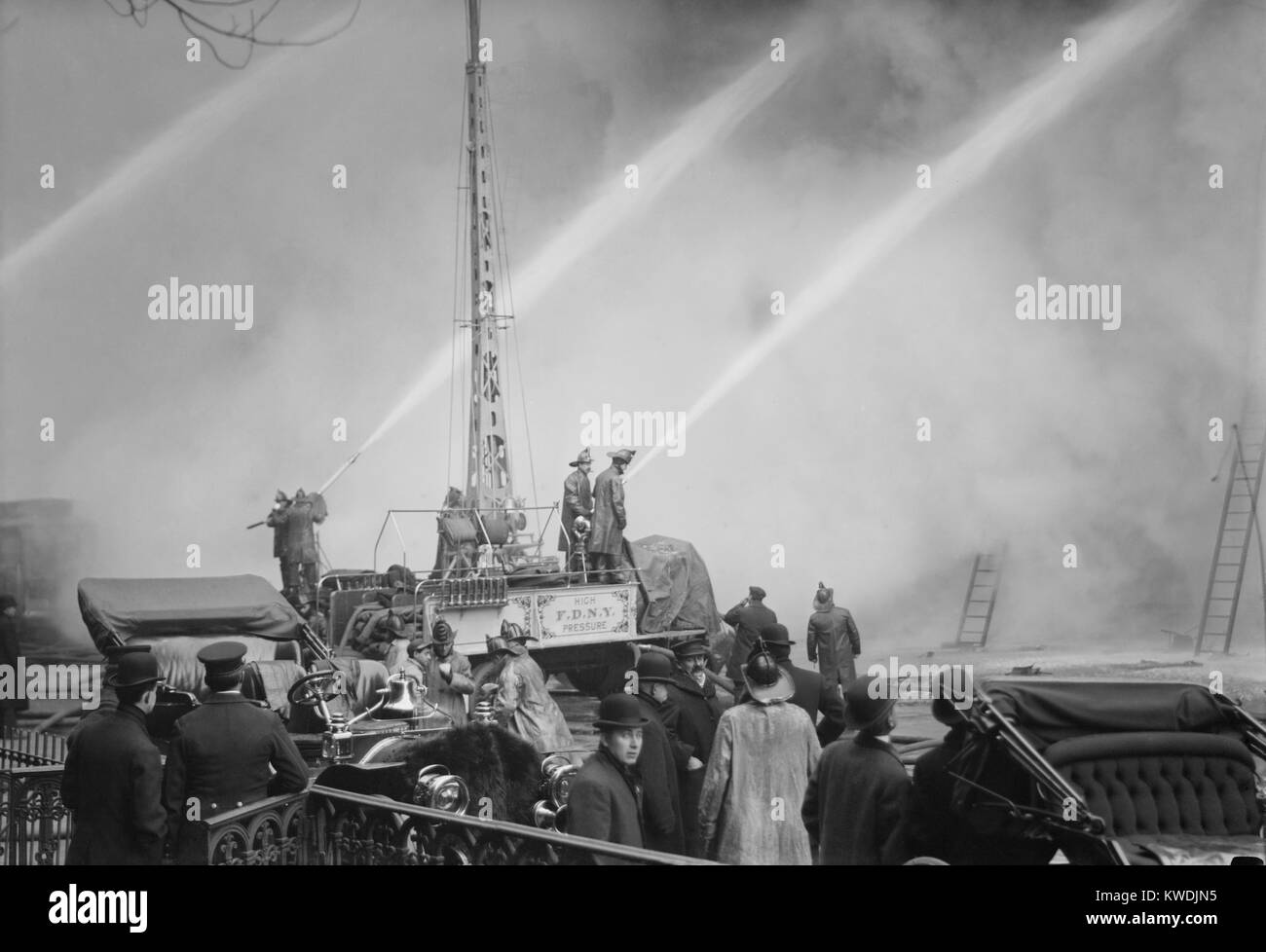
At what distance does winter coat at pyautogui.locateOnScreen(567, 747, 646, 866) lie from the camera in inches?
165

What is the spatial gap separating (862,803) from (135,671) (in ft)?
7.97

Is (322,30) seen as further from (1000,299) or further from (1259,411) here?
(1259,411)

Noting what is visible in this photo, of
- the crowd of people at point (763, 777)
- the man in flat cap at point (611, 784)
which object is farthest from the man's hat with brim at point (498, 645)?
the man in flat cap at point (611, 784)

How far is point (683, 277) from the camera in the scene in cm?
762

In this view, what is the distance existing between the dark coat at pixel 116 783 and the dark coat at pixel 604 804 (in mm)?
1546

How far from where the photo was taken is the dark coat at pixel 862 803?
4.30 meters

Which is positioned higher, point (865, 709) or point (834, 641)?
point (865, 709)

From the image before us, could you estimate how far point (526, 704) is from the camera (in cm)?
649

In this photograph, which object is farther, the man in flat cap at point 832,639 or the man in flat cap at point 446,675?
the man in flat cap at point 832,639

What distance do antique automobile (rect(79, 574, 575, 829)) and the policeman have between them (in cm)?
50

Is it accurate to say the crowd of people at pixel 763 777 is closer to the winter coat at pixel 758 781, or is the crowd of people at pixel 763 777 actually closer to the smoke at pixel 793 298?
the winter coat at pixel 758 781

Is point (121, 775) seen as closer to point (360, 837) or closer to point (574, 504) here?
point (360, 837)

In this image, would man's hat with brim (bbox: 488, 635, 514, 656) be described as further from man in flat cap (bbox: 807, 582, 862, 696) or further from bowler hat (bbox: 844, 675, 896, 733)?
bowler hat (bbox: 844, 675, 896, 733)

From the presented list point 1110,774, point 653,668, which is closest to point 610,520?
point 653,668
